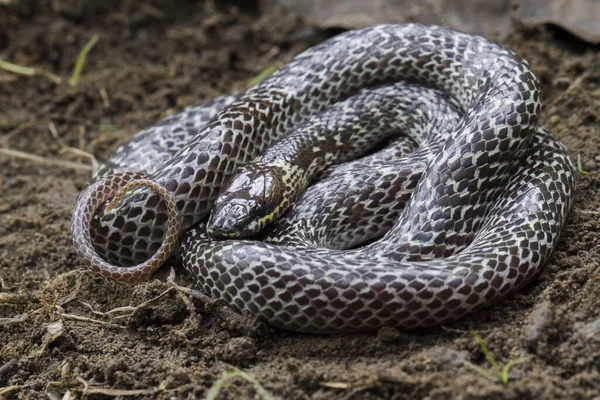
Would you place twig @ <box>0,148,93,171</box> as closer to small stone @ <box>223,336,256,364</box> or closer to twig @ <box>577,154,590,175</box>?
small stone @ <box>223,336,256,364</box>

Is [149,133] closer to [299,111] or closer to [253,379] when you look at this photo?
[299,111]

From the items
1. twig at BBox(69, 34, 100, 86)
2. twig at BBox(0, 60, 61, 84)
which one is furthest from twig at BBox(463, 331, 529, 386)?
twig at BBox(0, 60, 61, 84)

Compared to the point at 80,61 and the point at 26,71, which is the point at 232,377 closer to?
the point at 80,61

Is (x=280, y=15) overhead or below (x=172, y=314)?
overhead

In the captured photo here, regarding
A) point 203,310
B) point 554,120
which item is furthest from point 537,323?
point 554,120

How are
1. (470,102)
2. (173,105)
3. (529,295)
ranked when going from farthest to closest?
(173,105)
(470,102)
(529,295)

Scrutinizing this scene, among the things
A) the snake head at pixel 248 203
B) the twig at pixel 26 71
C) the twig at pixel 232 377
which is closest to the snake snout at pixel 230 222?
the snake head at pixel 248 203

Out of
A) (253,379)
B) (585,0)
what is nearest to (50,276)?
(253,379)
